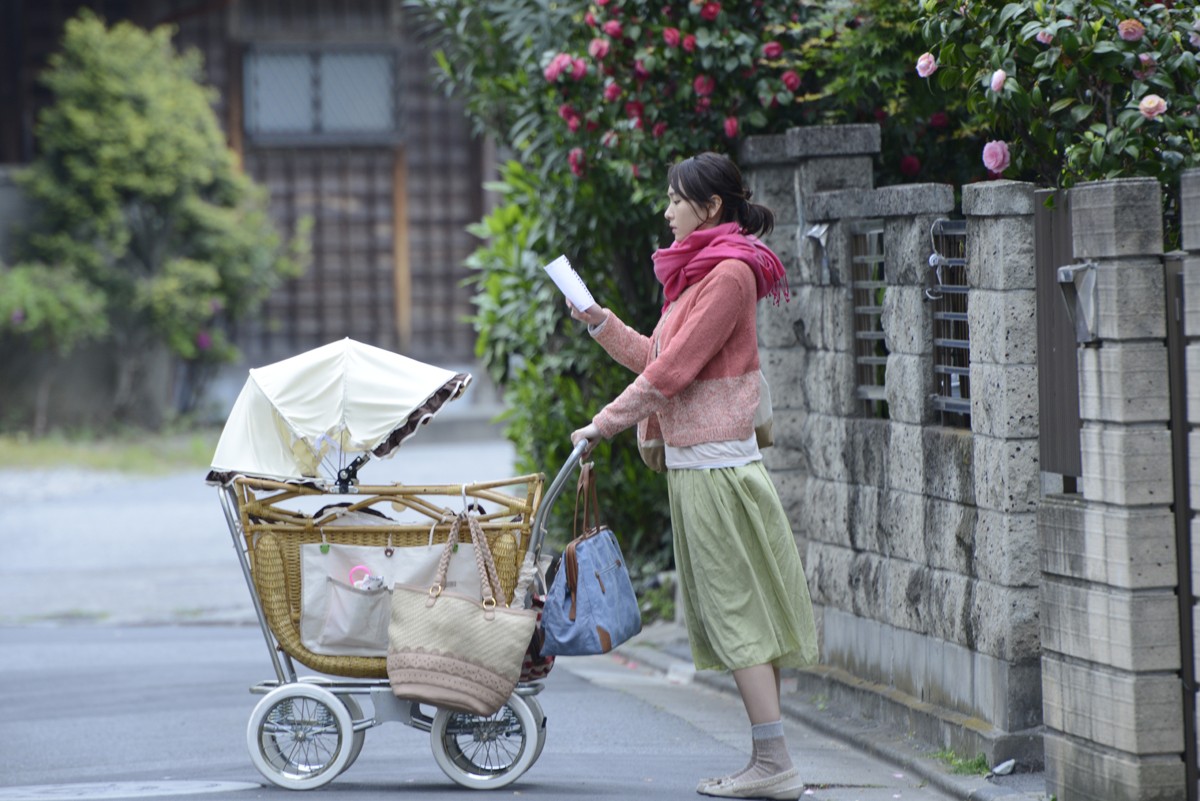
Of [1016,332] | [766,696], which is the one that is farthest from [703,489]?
[1016,332]

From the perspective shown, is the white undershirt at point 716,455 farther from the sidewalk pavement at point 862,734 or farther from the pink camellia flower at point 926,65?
the pink camellia flower at point 926,65

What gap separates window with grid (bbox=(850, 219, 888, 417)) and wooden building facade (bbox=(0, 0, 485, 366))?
13529mm

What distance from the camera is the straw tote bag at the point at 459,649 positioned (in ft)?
17.9

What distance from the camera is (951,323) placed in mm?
6305

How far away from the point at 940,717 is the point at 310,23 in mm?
16120

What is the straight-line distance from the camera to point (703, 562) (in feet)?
18.4

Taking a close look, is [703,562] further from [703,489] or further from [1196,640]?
[1196,640]

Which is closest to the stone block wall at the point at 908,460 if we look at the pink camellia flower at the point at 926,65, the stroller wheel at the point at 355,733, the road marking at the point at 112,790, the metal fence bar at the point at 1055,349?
the metal fence bar at the point at 1055,349

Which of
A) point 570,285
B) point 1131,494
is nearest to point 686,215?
point 570,285

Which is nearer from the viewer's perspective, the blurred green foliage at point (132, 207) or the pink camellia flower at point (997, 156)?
the pink camellia flower at point (997, 156)

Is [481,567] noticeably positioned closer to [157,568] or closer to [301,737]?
[301,737]

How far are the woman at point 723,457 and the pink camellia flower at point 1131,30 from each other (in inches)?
51.0

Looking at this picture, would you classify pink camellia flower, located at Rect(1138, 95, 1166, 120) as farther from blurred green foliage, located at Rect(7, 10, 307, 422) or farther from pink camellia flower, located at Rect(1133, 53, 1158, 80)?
blurred green foliage, located at Rect(7, 10, 307, 422)

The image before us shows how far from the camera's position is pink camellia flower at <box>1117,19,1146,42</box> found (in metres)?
5.47
